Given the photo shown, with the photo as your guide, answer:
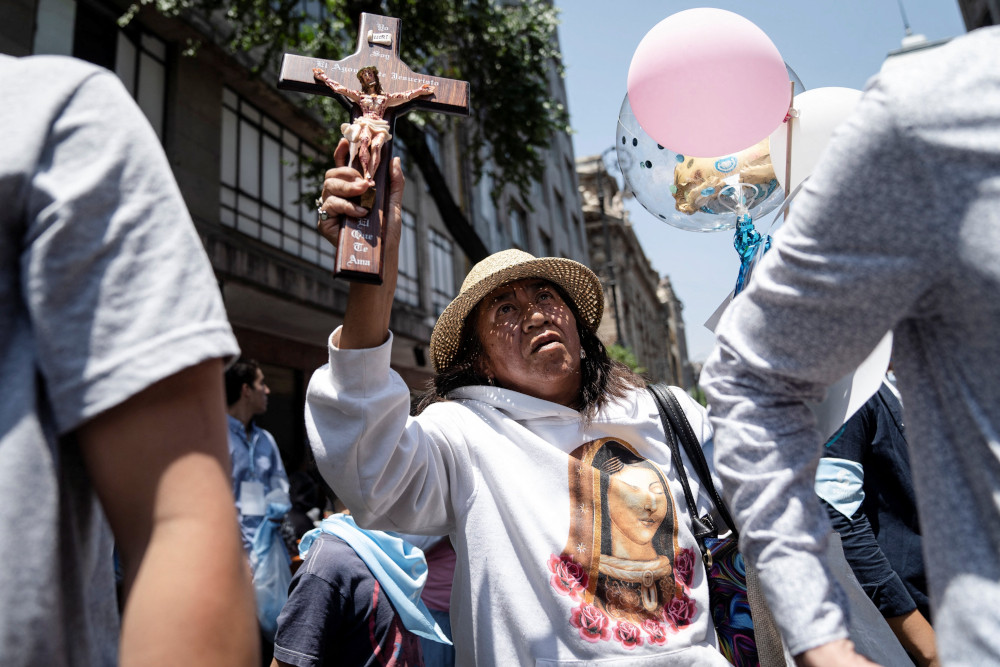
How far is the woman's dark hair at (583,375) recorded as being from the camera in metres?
2.21

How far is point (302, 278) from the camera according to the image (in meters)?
9.45

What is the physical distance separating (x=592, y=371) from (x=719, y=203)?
0.70 metres

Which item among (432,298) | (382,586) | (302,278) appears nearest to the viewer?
(382,586)

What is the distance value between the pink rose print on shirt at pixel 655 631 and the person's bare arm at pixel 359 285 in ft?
3.26

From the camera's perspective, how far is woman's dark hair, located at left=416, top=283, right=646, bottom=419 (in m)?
2.21

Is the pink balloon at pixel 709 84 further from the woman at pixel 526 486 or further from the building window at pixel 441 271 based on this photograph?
the building window at pixel 441 271

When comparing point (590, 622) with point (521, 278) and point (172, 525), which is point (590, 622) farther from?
point (172, 525)

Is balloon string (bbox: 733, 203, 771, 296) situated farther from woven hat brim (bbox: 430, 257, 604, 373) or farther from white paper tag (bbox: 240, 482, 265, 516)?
white paper tag (bbox: 240, 482, 265, 516)

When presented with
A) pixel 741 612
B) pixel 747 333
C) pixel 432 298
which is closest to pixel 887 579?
pixel 741 612

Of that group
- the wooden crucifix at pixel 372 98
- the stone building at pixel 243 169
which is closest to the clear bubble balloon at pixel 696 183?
the wooden crucifix at pixel 372 98

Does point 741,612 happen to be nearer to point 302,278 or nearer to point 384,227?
point 384,227

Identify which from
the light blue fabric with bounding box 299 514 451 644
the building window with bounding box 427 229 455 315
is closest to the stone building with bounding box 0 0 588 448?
the building window with bounding box 427 229 455 315

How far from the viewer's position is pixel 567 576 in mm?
1770

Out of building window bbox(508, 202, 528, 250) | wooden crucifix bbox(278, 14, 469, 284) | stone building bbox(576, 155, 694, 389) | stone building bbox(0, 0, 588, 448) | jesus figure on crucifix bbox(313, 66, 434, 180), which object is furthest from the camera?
stone building bbox(576, 155, 694, 389)
